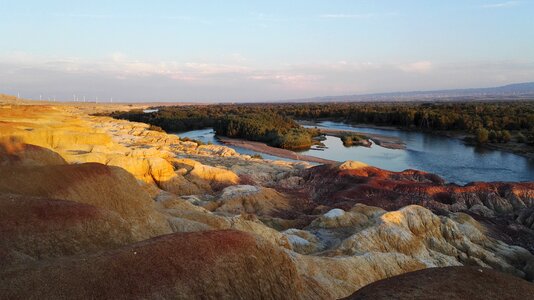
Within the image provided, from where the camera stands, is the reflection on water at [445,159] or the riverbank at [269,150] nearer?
the reflection on water at [445,159]

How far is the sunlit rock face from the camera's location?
401 inches

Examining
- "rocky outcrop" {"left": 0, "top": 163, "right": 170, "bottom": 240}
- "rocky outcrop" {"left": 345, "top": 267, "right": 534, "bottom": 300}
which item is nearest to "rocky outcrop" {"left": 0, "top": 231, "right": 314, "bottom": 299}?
"rocky outcrop" {"left": 345, "top": 267, "right": 534, "bottom": 300}

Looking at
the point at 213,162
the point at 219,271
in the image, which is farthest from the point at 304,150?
the point at 219,271

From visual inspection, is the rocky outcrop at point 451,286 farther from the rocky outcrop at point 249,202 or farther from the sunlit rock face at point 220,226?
the rocky outcrop at point 249,202

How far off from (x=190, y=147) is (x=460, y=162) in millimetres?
40426

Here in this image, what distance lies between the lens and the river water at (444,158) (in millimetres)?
57625

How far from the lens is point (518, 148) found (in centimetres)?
7519

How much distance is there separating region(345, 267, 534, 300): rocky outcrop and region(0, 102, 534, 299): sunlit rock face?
14.5 ft

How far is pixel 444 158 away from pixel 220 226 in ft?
180

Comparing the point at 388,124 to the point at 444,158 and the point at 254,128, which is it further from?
the point at 444,158

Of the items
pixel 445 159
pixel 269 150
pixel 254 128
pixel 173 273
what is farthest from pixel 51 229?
pixel 254 128

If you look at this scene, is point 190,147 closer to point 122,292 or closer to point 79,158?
point 79,158

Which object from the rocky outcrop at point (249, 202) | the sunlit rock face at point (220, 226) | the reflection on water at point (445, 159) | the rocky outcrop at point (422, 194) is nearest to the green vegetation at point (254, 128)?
the reflection on water at point (445, 159)

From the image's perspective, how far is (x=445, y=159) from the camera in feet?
224
